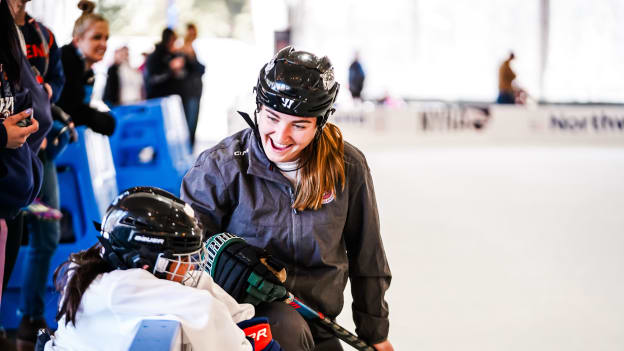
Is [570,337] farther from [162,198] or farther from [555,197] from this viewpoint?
[555,197]

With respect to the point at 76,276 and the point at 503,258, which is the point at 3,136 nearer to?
the point at 76,276

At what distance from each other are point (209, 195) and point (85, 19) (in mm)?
2014

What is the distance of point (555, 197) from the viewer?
22.3 feet

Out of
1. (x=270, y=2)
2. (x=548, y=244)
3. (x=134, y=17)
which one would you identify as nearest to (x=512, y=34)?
(x=270, y=2)

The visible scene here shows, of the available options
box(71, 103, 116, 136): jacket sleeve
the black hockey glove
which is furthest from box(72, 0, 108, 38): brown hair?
the black hockey glove

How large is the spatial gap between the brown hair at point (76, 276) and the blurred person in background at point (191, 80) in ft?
19.8

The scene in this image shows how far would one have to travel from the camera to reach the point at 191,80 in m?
7.45

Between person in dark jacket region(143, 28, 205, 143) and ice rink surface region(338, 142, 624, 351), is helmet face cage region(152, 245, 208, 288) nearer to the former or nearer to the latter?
ice rink surface region(338, 142, 624, 351)

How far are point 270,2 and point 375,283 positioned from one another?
14.5 metres

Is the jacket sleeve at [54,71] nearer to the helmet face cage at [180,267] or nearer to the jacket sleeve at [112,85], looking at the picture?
the helmet face cage at [180,267]

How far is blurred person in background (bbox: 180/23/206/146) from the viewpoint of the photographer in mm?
7420

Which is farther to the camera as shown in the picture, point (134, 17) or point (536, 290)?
point (134, 17)

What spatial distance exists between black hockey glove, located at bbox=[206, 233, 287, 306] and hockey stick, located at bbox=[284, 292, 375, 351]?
7 cm

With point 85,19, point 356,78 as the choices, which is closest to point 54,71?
point 85,19
